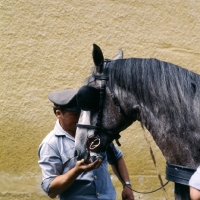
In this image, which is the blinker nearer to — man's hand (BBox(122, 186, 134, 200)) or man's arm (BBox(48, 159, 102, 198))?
man's arm (BBox(48, 159, 102, 198))

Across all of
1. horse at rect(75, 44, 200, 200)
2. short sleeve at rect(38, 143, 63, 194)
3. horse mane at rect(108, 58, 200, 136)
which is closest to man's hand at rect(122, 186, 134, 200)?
short sleeve at rect(38, 143, 63, 194)

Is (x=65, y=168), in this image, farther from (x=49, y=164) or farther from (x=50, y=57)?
(x=50, y=57)

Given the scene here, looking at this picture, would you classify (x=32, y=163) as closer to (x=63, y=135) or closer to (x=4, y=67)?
(x=4, y=67)

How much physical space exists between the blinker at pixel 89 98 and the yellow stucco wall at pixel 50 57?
1.77 metres

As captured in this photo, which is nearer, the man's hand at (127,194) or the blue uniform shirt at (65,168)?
the blue uniform shirt at (65,168)

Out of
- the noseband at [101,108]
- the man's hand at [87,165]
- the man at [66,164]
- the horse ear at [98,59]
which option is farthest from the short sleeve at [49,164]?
the horse ear at [98,59]

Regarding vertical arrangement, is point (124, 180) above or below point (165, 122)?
below

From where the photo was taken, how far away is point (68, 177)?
2.47 m

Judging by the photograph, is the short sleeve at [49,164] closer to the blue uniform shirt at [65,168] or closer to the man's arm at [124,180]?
the blue uniform shirt at [65,168]

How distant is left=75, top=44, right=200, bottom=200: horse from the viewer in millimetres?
2057

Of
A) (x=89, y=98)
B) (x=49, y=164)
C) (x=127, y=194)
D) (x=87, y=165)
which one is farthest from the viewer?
(x=127, y=194)

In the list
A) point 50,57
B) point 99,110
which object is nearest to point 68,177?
point 99,110

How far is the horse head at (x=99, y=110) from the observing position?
2.24 m

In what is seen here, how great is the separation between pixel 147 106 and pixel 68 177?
660mm
